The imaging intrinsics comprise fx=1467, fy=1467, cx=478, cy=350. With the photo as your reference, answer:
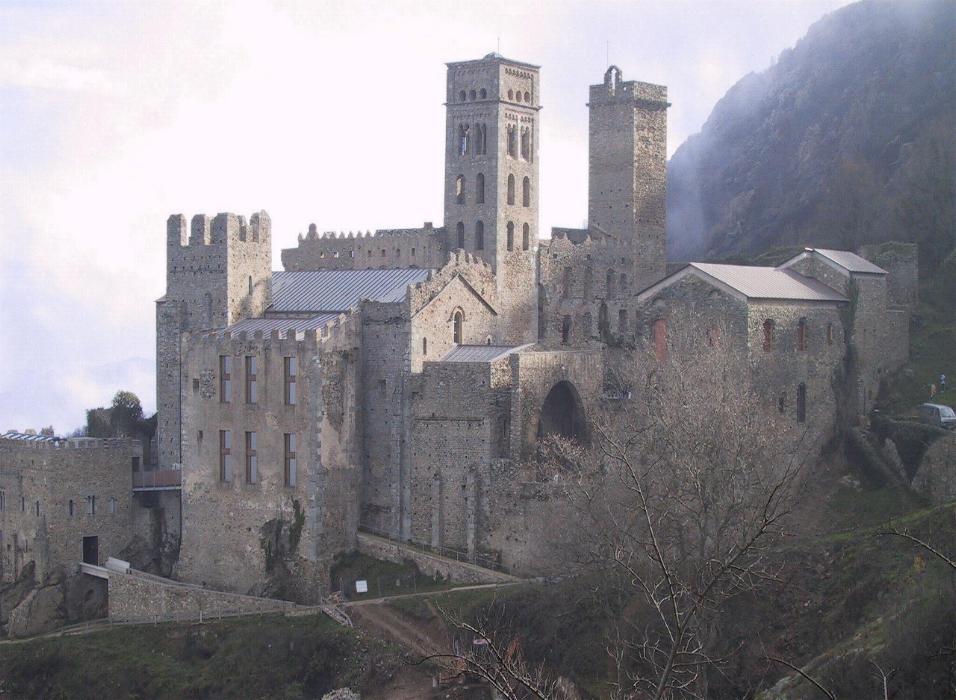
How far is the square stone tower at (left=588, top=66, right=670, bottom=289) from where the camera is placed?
72312 millimetres

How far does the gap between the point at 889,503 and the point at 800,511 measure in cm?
349

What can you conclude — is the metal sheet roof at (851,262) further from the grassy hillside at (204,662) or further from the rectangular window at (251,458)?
the grassy hillside at (204,662)

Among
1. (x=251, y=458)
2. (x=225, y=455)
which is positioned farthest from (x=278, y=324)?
(x=251, y=458)

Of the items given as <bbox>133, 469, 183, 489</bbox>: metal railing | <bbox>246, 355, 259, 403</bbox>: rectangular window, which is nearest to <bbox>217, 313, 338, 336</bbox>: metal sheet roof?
<bbox>246, 355, 259, 403</bbox>: rectangular window

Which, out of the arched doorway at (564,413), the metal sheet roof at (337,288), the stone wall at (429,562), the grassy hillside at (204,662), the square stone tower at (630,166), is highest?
the square stone tower at (630,166)

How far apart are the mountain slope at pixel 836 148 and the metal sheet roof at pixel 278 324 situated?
33.1 meters

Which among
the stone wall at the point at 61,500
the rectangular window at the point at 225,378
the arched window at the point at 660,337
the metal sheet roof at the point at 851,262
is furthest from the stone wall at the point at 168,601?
the metal sheet roof at the point at 851,262

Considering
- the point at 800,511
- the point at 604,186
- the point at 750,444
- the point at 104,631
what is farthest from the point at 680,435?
the point at 604,186

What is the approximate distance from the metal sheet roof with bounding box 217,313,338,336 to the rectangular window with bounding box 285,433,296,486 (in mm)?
4115

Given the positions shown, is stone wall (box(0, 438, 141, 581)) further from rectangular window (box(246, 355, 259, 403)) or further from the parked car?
the parked car

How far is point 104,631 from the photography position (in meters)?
53.7

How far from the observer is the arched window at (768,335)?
53.6 meters

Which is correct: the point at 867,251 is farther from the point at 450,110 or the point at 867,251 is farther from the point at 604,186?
the point at 450,110

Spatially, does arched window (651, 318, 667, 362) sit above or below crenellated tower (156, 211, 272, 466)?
below
